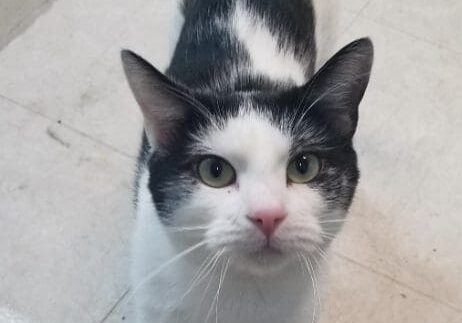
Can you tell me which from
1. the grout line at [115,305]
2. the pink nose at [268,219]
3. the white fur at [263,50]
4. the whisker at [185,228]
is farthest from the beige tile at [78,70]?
the pink nose at [268,219]

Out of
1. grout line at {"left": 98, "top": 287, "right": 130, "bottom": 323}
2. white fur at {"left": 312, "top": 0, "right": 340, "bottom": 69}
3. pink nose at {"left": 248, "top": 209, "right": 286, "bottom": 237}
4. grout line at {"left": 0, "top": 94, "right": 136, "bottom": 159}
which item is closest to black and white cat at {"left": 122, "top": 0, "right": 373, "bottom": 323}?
pink nose at {"left": 248, "top": 209, "right": 286, "bottom": 237}

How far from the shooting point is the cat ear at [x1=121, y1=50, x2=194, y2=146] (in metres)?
0.93

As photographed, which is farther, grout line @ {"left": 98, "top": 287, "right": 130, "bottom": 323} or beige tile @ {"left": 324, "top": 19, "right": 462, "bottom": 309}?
beige tile @ {"left": 324, "top": 19, "right": 462, "bottom": 309}

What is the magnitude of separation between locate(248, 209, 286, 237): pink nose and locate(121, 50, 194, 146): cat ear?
224 mm

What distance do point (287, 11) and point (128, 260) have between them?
63cm

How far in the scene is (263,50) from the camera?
1294mm

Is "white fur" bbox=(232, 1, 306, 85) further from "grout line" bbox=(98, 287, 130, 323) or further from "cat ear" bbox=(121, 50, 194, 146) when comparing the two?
"grout line" bbox=(98, 287, 130, 323)

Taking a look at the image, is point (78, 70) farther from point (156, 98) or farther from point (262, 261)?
point (262, 261)

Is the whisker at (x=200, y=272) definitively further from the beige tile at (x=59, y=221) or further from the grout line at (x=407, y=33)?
the grout line at (x=407, y=33)

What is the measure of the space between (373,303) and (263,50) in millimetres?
588

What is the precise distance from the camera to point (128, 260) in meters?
1.47

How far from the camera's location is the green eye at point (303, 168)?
92 cm

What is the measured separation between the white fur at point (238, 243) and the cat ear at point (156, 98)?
67mm

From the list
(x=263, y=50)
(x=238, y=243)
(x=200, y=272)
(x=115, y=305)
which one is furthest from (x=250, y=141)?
(x=115, y=305)
